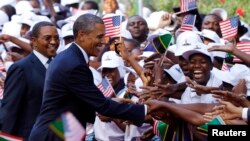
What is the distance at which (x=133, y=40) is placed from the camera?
1280 cm

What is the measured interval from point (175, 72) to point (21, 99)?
1820 mm

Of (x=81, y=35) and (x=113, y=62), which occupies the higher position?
(x=81, y=35)

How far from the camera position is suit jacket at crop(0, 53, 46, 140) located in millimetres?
9566

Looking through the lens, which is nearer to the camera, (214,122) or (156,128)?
(214,122)

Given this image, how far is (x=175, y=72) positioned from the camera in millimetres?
10633

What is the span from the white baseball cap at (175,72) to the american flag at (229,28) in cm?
128

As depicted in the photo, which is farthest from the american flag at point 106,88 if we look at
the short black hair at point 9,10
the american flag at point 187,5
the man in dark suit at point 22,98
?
the short black hair at point 9,10

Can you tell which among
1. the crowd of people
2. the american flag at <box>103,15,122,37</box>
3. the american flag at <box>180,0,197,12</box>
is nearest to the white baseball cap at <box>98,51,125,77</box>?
the crowd of people

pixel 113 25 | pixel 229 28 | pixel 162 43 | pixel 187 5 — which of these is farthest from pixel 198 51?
pixel 187 5

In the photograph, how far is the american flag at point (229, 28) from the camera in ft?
38.9

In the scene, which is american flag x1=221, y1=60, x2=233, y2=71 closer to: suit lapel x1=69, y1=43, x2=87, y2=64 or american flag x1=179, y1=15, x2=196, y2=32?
american flag x1=179, y1=15, x2=196, y2=32

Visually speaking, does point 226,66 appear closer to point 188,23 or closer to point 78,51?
point 188,23

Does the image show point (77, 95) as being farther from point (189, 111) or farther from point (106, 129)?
point (106, 129)

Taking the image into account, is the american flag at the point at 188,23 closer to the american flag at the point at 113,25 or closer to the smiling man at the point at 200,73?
the american flag at the point at 113,25
